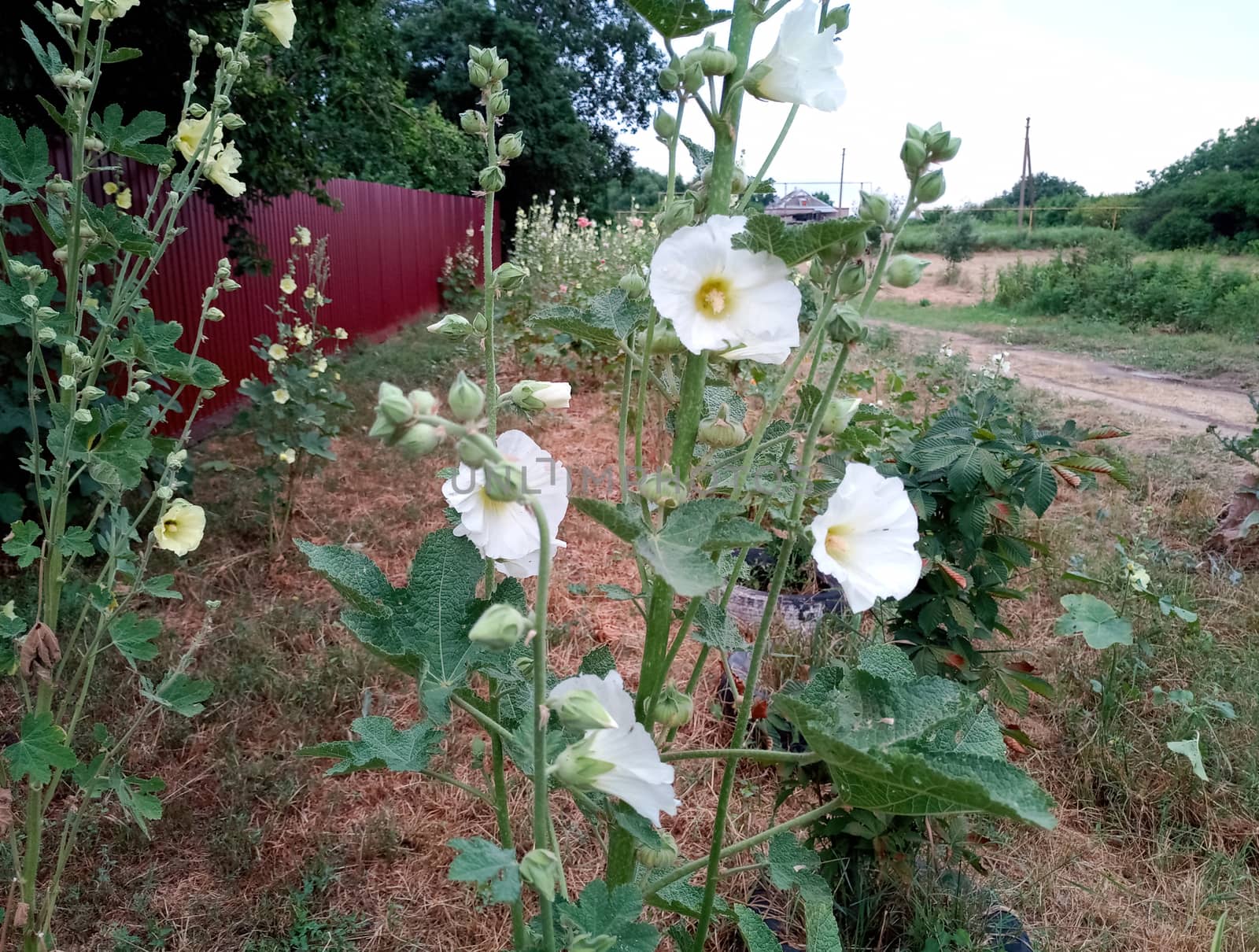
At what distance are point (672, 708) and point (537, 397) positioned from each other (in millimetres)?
327

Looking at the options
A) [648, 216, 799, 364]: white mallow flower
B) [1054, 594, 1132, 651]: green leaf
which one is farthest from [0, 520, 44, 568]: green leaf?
[1054, 594, 1132, 651]: green leaf

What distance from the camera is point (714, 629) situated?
2.58ft

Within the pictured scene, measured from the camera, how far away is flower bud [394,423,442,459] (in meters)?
0.55

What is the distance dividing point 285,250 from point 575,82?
16.0 m

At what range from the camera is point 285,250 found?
7.30 m

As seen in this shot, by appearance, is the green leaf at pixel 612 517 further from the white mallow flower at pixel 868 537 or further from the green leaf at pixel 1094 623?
the green leaf at pixel 1094 623

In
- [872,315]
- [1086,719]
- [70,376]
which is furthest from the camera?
[872,315]

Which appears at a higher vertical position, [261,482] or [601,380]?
[601,380]

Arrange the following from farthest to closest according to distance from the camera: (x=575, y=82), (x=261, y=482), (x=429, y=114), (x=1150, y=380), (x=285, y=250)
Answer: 1. (x=575, y=82)
2. (x=429, y=114)
3. (x=1150, y=380)
4. (x=285, y=250)
5. (x=261, y=482)

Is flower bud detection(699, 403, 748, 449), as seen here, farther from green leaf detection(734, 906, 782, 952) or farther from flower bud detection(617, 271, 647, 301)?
green leaf detection(734, 906, 782, 952)

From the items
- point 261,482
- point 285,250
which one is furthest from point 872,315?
point 261,482

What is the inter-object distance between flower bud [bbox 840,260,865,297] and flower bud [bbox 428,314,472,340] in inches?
14.6

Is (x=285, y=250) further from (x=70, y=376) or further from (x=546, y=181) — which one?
(x=546, y=181)

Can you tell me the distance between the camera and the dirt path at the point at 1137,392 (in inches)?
249
